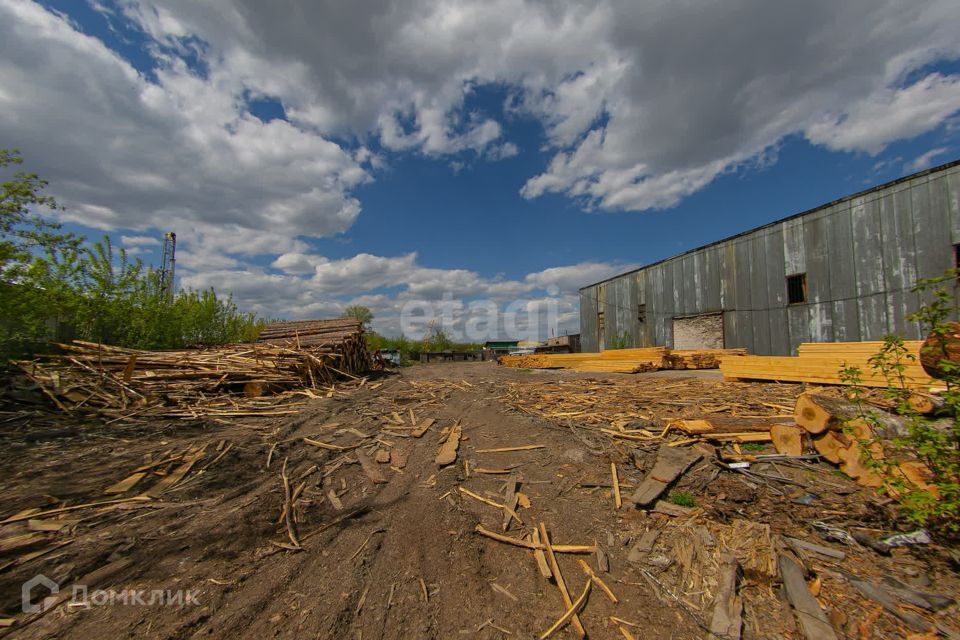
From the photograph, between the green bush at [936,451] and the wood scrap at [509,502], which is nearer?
the green bush at [936,451]

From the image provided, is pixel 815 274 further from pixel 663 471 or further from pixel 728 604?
pixel 728 604

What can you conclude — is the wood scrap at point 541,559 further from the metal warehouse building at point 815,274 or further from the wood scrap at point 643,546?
the metal warehouse building at point 815,274

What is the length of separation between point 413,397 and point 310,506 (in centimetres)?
570

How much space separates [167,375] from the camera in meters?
8.77

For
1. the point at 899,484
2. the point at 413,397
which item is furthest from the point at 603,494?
the point at 413,397

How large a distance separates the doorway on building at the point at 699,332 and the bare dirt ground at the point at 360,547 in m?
15.1

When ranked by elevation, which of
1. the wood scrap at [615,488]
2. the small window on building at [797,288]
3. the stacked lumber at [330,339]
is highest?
the small window on building at [797,288]

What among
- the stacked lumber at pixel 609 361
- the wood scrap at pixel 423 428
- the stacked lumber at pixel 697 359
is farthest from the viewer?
the stacked lumber at pixel 697 359

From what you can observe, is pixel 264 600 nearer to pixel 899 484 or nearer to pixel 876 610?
pixel 876 610

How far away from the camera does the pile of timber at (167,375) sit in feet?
24.0

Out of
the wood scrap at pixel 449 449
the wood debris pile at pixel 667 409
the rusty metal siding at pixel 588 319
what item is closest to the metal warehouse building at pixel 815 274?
the rusty metal siding at pixel 588 319

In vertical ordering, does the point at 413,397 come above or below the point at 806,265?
below

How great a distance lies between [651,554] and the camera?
324cm

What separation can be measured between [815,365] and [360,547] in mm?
10155
